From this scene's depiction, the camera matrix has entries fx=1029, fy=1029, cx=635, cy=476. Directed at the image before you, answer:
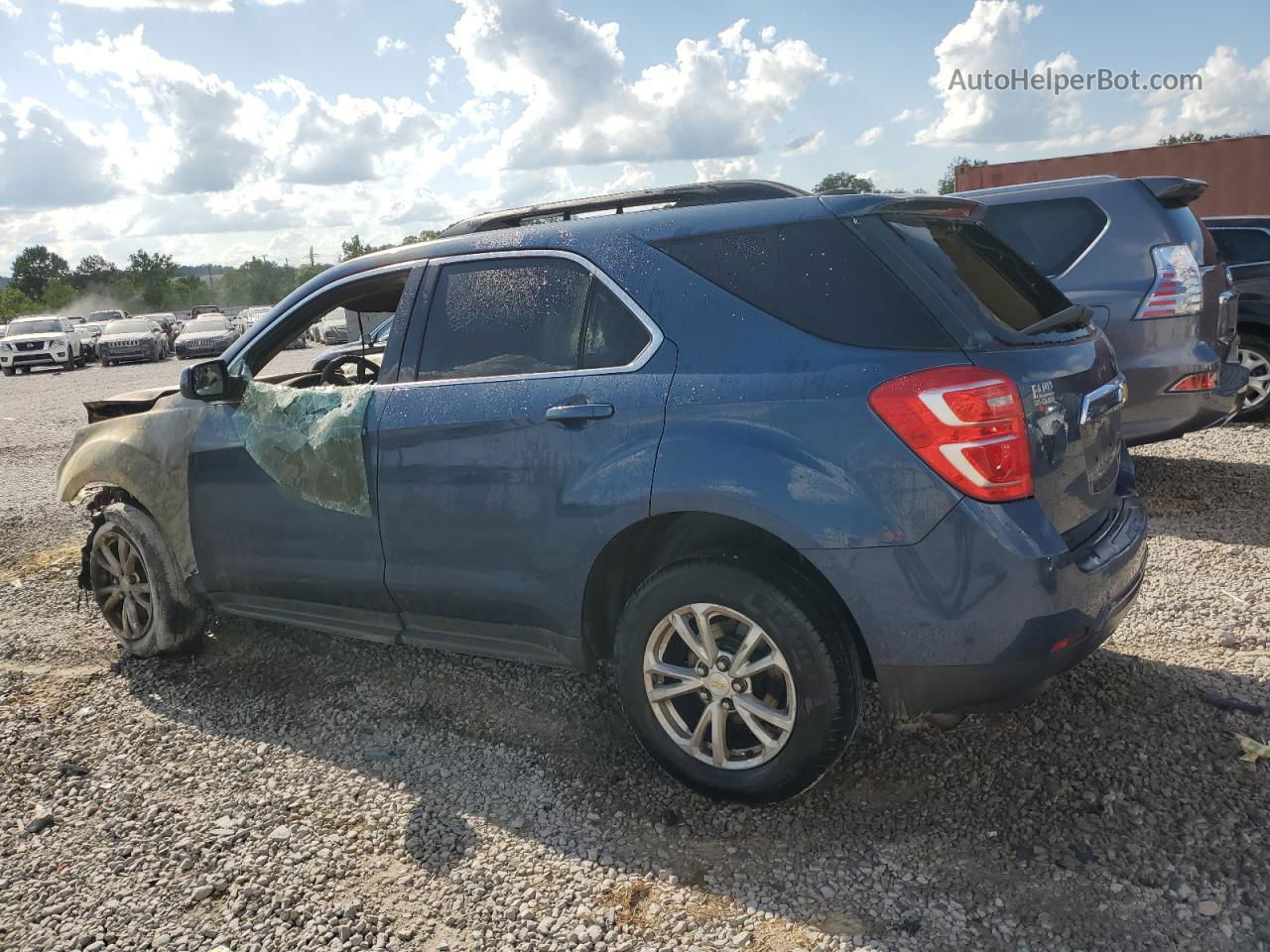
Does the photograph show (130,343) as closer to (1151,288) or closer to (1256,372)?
(1256,372)

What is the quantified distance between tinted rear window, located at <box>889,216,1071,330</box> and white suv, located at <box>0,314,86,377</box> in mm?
31822

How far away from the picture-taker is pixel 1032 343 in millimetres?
2943

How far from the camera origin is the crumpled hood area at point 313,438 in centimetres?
373

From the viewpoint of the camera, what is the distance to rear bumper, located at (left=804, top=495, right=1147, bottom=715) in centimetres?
266

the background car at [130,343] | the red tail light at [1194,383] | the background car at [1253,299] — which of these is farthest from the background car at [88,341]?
the red tail light at [1194,383]

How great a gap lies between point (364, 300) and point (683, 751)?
7.96 ft

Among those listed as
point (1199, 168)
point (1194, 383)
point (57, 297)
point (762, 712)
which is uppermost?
point (1199, 168)

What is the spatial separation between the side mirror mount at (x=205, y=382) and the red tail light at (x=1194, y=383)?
5025 mm

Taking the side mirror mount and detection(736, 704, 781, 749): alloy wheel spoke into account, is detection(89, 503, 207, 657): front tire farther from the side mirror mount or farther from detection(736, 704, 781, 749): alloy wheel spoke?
detection(736, 704, 781, 749): alloy wheel spoke

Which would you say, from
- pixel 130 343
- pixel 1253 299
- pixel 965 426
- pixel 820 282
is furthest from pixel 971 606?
Answer: pixel 130 343

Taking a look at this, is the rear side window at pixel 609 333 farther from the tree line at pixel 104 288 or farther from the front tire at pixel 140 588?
the tree line at pixel 104 288

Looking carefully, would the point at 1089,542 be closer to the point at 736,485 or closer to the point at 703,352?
the point at 736,485

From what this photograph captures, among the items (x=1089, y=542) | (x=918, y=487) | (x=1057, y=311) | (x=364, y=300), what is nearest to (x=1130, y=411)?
(x=1057, y=311)

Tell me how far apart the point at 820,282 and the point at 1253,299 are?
7233 mm
